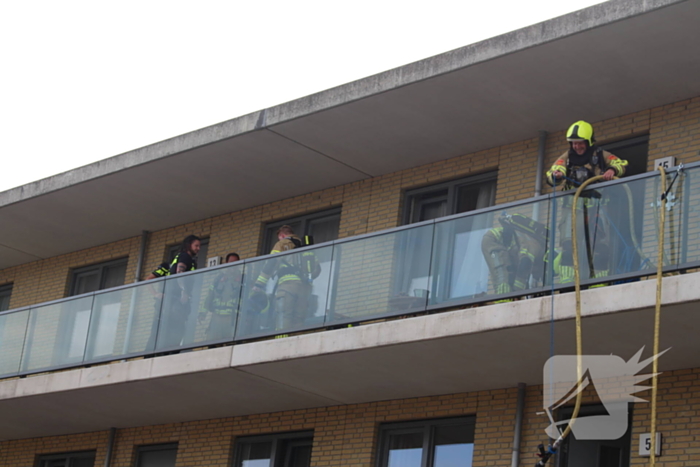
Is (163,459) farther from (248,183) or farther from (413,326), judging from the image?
(413,326)

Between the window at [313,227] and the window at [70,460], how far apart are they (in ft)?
14.6

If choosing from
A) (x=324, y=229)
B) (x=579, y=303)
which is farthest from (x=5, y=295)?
(x=579, y=303)

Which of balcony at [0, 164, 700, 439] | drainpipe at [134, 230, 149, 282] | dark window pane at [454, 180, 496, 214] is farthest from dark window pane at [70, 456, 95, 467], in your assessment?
dark window pane at [454, 180, 496, 214]

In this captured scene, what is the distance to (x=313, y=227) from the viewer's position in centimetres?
1717

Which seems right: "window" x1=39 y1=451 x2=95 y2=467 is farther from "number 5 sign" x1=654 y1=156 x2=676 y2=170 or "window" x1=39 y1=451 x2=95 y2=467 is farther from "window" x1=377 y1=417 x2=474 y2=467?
"number 5 sign" x1=654 y1=156 x2=676 y2=170

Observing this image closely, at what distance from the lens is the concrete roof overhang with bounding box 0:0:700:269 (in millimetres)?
12617

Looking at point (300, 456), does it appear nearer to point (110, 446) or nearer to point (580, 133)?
point (110, 446)

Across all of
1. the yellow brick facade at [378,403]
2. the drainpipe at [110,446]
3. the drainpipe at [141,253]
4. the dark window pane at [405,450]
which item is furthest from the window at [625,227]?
the drainpipe at [141,253]

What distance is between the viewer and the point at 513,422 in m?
12.9

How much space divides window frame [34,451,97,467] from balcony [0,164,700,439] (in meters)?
0.73

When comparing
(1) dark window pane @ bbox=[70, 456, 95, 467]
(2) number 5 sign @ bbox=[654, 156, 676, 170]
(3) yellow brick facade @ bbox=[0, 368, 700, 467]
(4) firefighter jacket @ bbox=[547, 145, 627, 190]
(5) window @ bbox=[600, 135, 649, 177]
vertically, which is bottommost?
(1) dark window pane @ bbox=[70, 456, 95, 467]

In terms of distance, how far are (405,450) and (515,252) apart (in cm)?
374

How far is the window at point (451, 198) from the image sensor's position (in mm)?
15109

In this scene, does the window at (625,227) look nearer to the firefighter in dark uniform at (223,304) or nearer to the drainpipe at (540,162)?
the drainpipe at (540,162)
